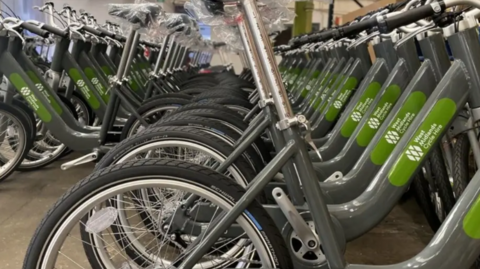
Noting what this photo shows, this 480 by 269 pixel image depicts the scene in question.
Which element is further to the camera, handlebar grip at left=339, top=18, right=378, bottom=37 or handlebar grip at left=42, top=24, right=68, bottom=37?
handlebar grip at left=42, top=24, right=68, bottom=37

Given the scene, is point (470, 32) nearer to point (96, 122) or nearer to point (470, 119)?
point (470, 119)

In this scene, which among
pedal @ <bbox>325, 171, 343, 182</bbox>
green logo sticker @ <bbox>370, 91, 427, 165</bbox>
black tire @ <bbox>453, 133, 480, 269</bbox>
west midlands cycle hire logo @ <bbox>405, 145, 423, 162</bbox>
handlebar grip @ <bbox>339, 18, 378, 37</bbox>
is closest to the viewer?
handlebar grip @ <bbox>339, 18, 378, 37</bbox>

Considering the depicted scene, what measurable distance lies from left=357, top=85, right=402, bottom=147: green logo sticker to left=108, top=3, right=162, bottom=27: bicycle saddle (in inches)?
64.8

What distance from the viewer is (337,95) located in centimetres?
258

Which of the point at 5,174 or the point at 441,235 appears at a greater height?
the point at 441,235

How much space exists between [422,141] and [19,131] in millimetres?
2445

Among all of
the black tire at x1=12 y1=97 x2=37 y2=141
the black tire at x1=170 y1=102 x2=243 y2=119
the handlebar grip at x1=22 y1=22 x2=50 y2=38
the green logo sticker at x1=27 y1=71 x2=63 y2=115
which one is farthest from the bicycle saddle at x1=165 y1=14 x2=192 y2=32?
the black tire at x1=170 y1=102 x2=243 y2=119

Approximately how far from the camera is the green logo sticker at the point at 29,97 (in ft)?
9.33

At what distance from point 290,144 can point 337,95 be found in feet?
4.87

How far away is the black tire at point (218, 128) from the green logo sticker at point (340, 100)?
2.51ft

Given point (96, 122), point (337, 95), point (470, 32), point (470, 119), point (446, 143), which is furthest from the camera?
point (96, 122)

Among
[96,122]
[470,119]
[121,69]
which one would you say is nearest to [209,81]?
[96,122]

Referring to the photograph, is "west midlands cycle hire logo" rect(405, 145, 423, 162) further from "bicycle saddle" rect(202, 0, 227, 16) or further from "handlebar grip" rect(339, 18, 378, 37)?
"bicycle saddle" rect(202, 0, 227, 16)

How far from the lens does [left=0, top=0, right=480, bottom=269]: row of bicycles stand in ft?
3.87
